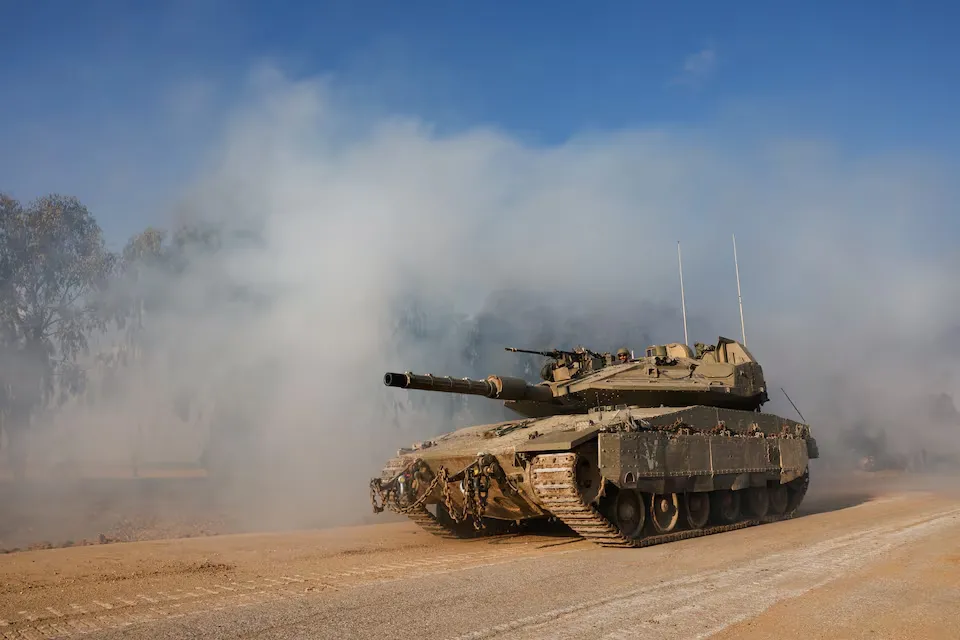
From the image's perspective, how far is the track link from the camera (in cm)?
1016

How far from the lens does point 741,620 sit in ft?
18.9

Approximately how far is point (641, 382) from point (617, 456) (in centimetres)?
324

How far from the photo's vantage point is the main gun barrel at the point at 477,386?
11080 mm

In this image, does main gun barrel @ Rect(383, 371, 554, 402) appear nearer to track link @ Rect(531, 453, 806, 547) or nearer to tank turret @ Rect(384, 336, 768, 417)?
tank turret @ Rect(384, 336, 768, 417)

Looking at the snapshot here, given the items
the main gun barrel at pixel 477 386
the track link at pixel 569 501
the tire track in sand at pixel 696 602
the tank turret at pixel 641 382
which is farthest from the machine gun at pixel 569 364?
the tire track in sand at pixel 696 602

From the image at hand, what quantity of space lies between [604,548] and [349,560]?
3656 millimetres

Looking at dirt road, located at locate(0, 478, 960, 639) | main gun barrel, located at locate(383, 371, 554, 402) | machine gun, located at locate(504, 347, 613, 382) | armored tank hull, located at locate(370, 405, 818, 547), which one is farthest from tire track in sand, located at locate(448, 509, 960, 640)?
machine gun, located at locate(504, 347, 613, 382)

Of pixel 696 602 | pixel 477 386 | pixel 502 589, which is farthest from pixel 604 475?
pixel 696 602

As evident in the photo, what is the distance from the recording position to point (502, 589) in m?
7.23

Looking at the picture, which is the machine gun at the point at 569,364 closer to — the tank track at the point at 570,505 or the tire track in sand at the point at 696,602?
the tank track at the point at 570,505

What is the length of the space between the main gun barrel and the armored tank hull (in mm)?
559

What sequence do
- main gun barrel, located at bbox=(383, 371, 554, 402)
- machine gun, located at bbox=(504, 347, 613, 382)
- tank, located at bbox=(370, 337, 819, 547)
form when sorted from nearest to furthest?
tank, located at bbox=(370, 337, 819, 547), main gun barrel, located at bbox=(383, 371, 554, 402), machine gun, located at bbox=(504, 347, 613, 382)

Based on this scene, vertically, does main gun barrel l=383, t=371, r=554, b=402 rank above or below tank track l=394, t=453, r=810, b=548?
above

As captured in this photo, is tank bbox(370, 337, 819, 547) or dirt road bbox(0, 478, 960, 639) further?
tank bbox(370, 337, 819, 547)
